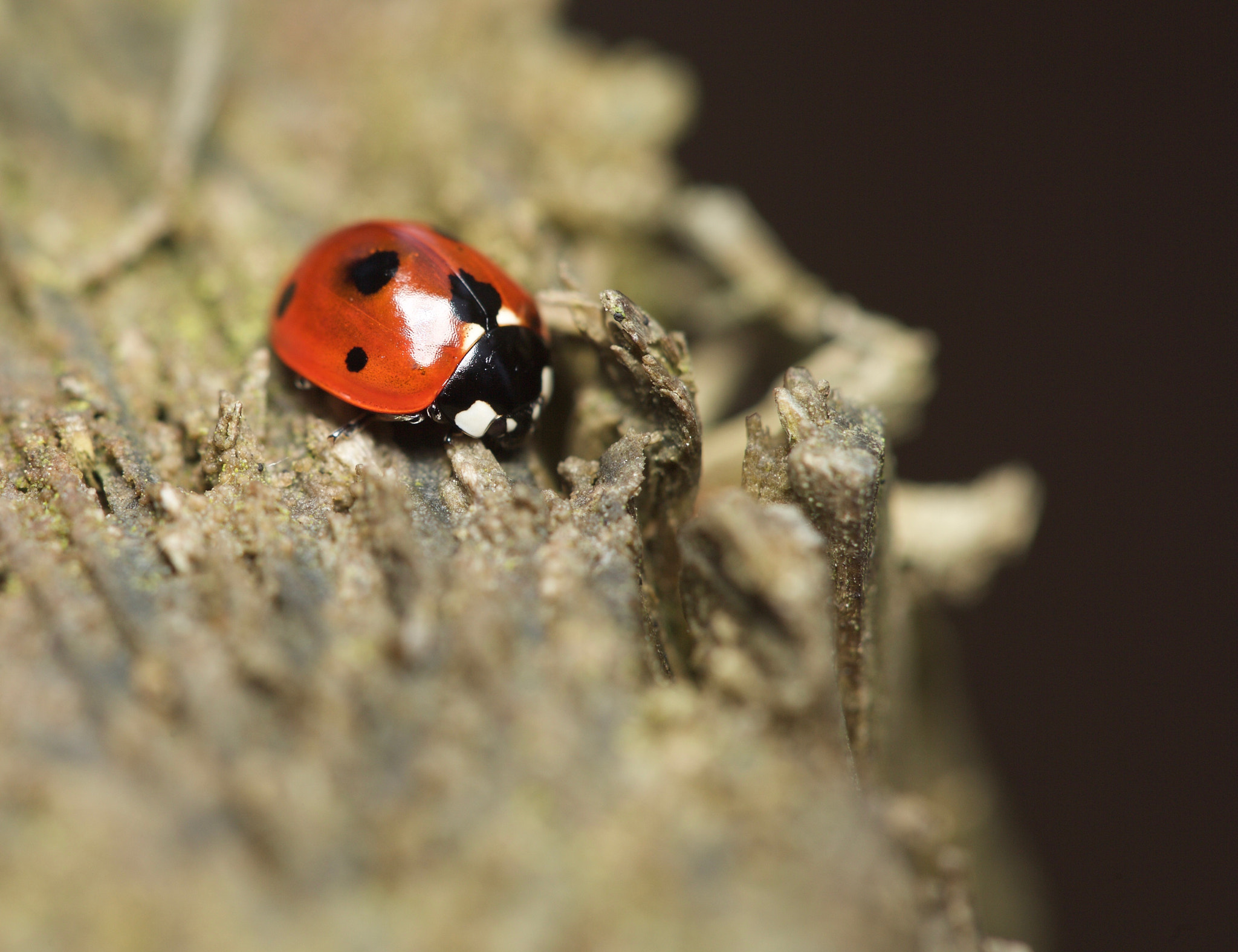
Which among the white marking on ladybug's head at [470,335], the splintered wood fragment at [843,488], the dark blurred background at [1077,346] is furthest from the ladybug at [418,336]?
the dark blurred background at [1077,346]

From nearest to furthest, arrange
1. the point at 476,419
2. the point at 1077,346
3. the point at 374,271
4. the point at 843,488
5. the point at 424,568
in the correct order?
the point at 424,568 < the point at 843,488 < the point at 476,419 < the point at 374,271 < the point at 1077,346

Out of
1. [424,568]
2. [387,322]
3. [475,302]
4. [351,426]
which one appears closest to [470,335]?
[475,302]

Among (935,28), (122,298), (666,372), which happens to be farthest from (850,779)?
(935,28)

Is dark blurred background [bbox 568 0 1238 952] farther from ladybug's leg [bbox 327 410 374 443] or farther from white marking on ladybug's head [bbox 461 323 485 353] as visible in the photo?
ladybug's leg [bbox 327 410 374 443]

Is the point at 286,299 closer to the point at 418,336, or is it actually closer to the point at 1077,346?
the point at 418,336

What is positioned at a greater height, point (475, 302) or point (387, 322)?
point (475, 302)

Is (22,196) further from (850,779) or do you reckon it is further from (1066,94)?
(1066,94)

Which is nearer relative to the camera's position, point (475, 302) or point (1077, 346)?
point (475, 302)

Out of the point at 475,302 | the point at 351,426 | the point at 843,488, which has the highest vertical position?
the point at 843,488

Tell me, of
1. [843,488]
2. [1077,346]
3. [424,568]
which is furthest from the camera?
[1077,346]
